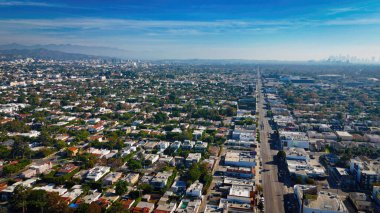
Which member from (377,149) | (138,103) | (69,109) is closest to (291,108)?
(377,149)

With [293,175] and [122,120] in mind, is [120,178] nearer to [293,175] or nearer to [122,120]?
[293,175]

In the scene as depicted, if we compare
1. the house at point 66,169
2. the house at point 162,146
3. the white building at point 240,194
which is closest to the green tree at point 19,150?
the house at point 66,169

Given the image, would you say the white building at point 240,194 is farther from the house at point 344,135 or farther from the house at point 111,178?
the house at point 344,135

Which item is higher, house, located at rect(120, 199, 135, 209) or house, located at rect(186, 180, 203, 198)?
house, located at rect(186, 180, 203, 198)

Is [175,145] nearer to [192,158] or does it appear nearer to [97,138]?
[192,158]

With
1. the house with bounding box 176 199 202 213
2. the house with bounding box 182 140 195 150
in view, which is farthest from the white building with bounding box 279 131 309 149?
the house with bounding box 176 199 202 213

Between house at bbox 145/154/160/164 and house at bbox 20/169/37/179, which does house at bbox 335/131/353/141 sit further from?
house at bbox 20/169/37/179

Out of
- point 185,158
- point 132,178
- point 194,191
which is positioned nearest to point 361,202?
point 194,191
